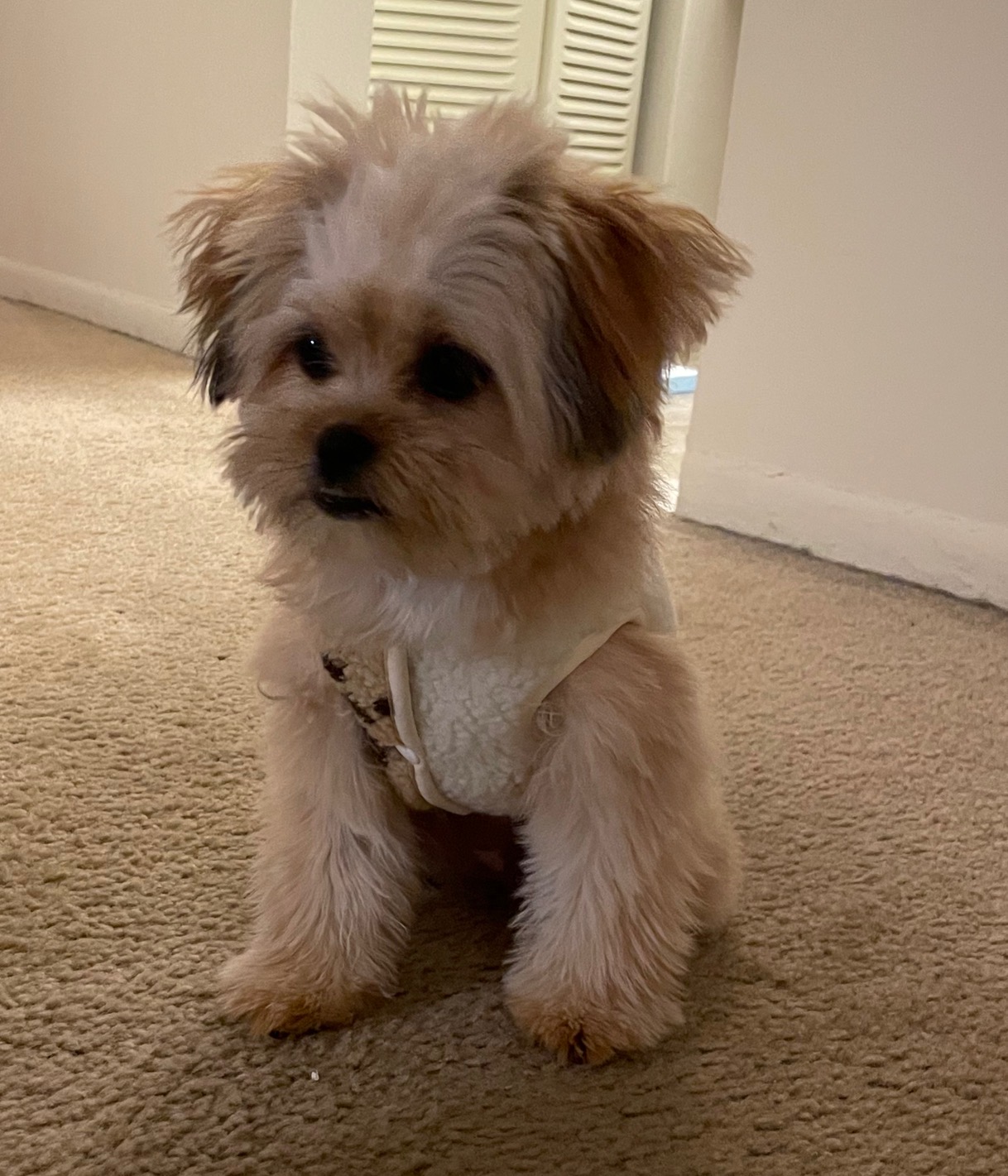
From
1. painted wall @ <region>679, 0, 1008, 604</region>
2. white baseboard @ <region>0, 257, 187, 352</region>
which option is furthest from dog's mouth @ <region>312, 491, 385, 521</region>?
white baseboard @ <region>0, 257, 187, 352</region>

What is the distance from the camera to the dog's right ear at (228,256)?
2.76 feet

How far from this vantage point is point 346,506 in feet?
2.63

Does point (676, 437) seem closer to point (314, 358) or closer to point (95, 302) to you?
point (95, 302)

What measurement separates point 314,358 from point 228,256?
10 centimetres

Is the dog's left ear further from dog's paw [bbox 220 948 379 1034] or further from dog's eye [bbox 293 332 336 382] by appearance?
dog's paw [bbox 220 948 379 1034]

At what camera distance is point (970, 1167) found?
82cm

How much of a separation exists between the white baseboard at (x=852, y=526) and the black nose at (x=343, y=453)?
54.0 inches

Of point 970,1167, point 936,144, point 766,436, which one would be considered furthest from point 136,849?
point 936,144

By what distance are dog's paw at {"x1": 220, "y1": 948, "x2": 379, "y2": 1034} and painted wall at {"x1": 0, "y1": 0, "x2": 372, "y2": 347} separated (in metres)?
2.20

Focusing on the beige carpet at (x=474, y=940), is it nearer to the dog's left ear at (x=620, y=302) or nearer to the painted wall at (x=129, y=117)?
the dog's left ear at (x=620, y=302)

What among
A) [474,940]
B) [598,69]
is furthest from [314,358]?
[598,69]

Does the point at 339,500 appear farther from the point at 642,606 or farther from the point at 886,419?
the point at 886,419

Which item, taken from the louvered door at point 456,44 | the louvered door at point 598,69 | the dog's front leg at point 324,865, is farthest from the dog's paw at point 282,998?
the louvered door at point 598,69

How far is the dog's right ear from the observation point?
33.1 inches
